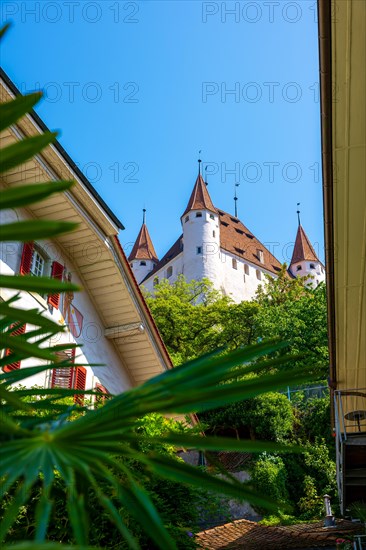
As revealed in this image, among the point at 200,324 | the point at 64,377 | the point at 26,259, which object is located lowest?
the point at 64,377

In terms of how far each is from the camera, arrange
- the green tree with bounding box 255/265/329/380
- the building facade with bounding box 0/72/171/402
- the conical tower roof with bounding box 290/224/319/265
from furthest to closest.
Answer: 1. the conical tower roof with bounding box 290/224/319/265
2. the green tree with bounding box 255/265/329/380
3. the building facade with bounding box 0/72/171/402

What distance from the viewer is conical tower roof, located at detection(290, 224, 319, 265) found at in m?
88.4

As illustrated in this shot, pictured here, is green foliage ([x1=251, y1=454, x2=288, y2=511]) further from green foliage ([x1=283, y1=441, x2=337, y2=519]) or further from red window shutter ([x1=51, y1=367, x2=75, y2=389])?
red window shutter ([x1=51, y1=367, x2=75, y2=389])

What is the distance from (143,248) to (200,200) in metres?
15.3

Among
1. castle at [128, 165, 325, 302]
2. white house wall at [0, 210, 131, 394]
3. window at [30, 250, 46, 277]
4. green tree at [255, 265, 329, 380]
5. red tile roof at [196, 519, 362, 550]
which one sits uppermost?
castle at [128, 165, 325, 302]

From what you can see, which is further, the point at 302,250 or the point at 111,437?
the point at 302,250

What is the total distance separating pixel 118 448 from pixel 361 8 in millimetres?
4404

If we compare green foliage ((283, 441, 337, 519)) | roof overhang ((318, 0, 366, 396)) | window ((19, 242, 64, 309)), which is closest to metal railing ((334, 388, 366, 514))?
roof overhang ((318, 0, 366, 396))

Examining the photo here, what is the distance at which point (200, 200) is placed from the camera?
75.4m

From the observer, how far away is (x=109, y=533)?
706 centimetres

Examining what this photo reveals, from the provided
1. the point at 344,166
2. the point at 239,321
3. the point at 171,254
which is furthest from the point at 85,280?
the point at 171,254

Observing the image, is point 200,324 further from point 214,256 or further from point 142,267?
point 142,267

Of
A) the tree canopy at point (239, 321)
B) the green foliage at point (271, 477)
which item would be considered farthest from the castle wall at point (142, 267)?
the green foliage at point (271, 477)

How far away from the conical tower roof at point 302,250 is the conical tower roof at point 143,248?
58.9 ft
